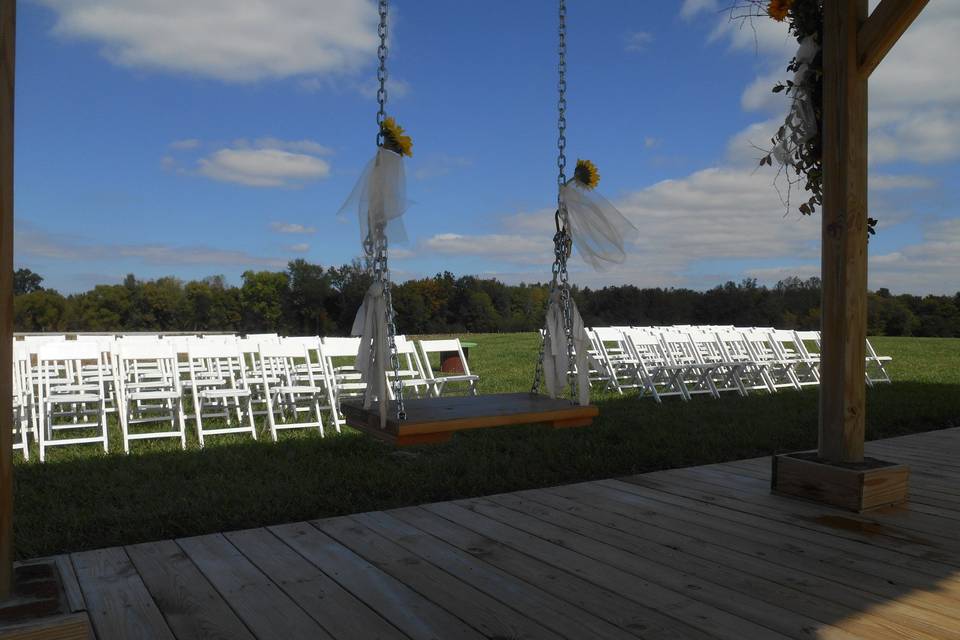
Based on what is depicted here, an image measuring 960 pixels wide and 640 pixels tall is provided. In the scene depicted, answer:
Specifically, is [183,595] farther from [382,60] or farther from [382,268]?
[382,60]

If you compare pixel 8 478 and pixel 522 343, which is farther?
pixel 522 343

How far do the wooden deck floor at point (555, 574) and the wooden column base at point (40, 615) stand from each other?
10.6 inches

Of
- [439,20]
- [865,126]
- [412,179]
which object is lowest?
[412,179]

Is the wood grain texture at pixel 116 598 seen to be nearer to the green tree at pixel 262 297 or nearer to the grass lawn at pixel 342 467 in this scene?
the grass lawn at pixel 342 467

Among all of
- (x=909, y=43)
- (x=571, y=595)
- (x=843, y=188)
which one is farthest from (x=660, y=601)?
A: (x=909, y=43)

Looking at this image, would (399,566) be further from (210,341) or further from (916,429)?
(916,429)

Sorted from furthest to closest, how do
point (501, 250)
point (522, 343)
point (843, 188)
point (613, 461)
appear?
point (522, 343), point (501, 250), point (613, 461), point (843, 188)

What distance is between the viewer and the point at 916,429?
6754mm

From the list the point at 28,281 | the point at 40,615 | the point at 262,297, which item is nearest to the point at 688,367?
the point at 40,615

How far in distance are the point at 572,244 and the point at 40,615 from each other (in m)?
2.46

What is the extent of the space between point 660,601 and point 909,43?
3.90m

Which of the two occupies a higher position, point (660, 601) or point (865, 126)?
point (865, 126)

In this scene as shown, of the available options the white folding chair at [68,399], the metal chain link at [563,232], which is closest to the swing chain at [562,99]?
the metal chain link at [563,232]

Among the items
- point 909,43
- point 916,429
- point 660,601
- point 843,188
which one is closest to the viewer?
point 660,601
